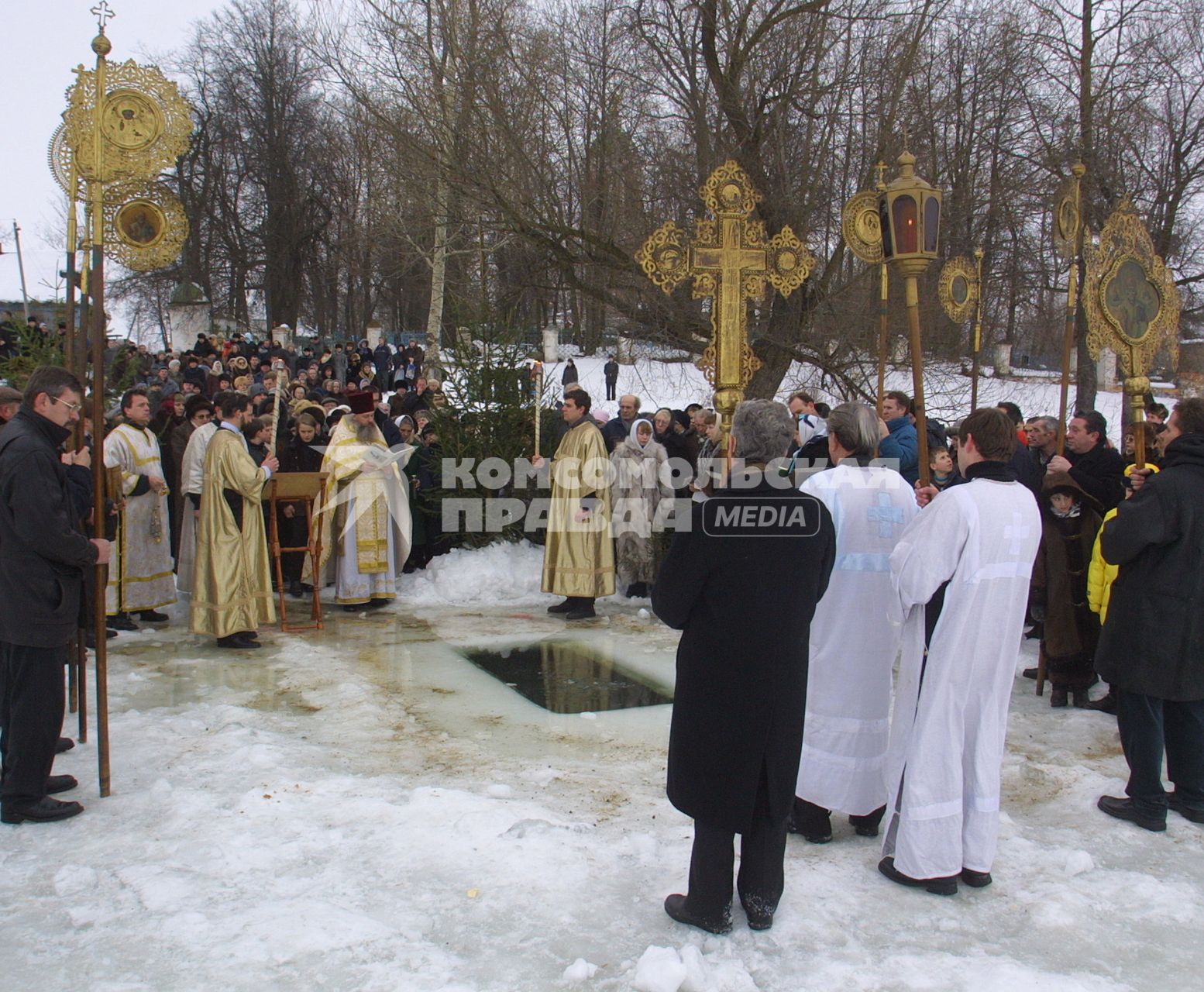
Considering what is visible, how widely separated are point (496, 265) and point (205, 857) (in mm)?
12455

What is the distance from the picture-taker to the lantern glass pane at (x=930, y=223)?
5531mm

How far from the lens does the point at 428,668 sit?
6.98 m

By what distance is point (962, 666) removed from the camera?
3.76 m

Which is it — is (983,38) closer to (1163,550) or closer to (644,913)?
(1163,550)

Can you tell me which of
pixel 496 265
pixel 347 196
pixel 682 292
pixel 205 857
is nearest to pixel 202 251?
pixel 347 196

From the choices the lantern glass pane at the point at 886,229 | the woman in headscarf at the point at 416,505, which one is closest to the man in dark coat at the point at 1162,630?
the lantern glass pane at the point at 886,229

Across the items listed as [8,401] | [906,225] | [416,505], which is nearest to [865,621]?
[906,225]

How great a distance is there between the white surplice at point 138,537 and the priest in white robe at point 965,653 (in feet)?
20.4

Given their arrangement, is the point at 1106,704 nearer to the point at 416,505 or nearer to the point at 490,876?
the point at 490,876

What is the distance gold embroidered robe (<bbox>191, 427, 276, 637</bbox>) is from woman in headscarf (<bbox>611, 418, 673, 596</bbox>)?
3.26 meters

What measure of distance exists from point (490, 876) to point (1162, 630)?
10.1ft

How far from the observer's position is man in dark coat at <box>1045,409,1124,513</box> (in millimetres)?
6160

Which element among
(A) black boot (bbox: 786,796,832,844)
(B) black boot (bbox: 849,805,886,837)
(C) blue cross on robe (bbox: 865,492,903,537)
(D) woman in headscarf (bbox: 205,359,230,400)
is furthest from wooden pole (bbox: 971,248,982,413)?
(D) woman in headscarf (bbox: 205,359,230,400)

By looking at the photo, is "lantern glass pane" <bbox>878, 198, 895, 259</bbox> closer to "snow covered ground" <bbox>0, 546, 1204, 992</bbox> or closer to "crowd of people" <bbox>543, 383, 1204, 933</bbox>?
"crowd of people" <bbox>543, 383, 1204, 933</bbox>
